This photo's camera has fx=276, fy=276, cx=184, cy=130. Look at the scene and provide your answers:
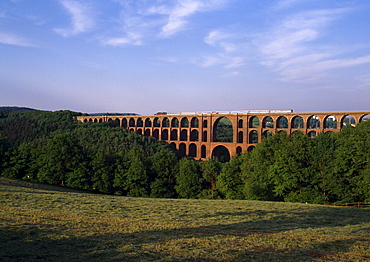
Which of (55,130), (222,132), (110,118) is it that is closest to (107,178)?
(55,130)

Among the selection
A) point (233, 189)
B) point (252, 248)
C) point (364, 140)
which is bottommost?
point (233, 189)

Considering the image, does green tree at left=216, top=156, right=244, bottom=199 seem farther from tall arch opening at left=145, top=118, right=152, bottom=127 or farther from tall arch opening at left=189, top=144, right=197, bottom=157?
tall arch opening at left=145, top=118, right=152, bottom=127

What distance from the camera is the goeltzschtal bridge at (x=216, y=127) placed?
54.1 metres

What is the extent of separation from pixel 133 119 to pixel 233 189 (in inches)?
2523

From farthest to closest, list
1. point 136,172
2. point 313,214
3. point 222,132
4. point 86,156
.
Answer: point 222,132 → point 86,156 → point 136,172 → point 313,214

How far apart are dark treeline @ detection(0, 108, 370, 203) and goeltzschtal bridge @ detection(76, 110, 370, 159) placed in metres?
20.0

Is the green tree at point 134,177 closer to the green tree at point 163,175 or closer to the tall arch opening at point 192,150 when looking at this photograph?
Answer: the green tree at point 163,175

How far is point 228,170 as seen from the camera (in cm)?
3634

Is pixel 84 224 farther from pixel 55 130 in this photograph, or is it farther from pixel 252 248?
pixel 55 130

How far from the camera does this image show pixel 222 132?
115 metres

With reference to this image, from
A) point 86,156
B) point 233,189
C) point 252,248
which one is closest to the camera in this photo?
point 252,248

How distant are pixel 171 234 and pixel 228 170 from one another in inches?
1019

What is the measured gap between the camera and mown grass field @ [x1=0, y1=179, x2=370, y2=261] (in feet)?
28.7

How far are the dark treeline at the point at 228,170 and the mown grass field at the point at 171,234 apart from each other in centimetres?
1202
